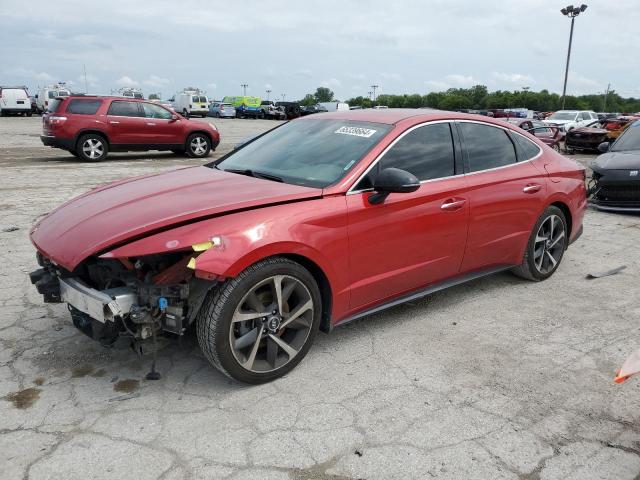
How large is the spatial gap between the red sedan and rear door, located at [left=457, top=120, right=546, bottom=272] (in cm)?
1

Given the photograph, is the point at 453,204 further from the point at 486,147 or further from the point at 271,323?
the point at 271,323

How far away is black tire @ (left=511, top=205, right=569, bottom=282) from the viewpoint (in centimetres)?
478

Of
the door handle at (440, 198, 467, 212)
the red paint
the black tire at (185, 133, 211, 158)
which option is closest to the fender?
the red paint

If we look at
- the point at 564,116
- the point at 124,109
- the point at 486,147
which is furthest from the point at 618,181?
the point at 564,116

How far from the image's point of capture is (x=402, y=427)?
279cm

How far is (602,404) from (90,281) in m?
2.95

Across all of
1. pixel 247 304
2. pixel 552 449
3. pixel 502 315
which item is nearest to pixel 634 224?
pixel 502 315

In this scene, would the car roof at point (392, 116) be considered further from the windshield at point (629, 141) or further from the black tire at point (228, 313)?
the windshield at point (629, 141)

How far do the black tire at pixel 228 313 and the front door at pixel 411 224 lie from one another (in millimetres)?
552

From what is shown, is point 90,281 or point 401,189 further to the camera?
point 401,189

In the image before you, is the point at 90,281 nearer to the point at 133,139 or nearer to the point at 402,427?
the point at 402,427

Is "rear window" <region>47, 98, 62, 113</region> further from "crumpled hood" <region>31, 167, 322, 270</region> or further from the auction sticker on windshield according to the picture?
the auction sticker on windshield

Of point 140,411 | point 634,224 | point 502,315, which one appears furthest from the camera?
point 634,224

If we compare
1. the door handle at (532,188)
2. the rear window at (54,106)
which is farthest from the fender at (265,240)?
the rear window at (54,106)
